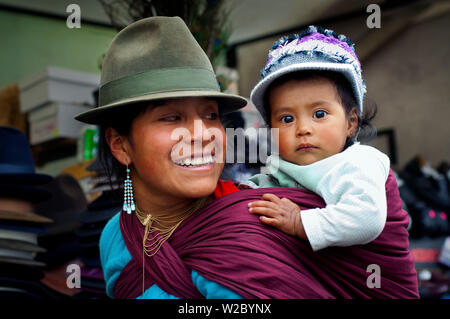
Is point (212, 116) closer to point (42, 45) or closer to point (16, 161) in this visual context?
point (16, 161)

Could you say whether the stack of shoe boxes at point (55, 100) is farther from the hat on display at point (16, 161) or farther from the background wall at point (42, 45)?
the hat on display at point (16, 161)

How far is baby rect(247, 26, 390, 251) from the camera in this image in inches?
45.6

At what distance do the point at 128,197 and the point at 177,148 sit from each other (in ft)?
0.97

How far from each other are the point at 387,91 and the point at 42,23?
14.3 feet

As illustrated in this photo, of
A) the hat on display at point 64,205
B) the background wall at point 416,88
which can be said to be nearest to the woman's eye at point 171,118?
the hat on display at point 64,205

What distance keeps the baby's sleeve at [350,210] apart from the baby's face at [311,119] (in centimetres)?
16

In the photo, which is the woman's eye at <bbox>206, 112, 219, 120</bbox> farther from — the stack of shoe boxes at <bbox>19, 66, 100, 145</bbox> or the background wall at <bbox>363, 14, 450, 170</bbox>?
the background wall at <bbox>363, 14, 450, 170</bbox>

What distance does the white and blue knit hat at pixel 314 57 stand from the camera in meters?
1.33

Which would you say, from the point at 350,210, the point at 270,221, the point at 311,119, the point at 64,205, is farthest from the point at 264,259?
the point at 64,205

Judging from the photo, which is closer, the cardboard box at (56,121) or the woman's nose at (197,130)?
the woman's nose at (197,130)

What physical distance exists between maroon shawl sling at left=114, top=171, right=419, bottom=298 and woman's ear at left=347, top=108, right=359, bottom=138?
0.92ft

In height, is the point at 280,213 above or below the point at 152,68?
below

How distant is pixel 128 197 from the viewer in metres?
1.43
